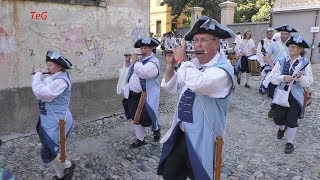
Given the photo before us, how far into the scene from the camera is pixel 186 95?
2920mm

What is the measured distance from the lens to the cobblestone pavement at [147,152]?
174 inches

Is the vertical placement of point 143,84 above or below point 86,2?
below

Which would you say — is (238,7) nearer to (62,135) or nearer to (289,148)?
(289,148)

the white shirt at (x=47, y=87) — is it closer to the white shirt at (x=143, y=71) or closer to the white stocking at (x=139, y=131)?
the white shirt at (x=143, y=71)

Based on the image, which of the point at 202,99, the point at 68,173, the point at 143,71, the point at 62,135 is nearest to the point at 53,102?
the point at 62,135

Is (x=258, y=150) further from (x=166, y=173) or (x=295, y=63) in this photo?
(x=166, y=173)

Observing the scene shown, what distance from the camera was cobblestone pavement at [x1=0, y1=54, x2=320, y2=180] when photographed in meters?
4.43

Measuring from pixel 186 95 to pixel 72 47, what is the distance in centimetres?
375

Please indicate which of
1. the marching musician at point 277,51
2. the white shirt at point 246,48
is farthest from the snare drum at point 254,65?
the marching musician at point 277,51

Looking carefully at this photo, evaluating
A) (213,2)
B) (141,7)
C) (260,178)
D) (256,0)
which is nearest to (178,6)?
(213,2)


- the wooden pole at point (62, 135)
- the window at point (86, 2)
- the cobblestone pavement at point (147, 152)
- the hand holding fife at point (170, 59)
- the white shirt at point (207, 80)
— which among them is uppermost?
the window at point (86, 2)

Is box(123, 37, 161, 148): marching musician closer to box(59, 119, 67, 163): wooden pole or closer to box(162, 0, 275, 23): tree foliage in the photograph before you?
box(59, 119, 67, 163): wooden pole

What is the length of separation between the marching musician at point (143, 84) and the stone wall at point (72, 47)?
138 cm

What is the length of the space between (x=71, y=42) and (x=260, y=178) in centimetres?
389
